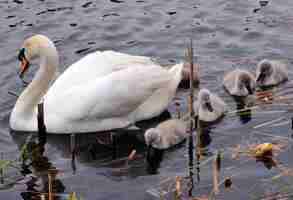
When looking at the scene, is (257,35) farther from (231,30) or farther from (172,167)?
(172,167)

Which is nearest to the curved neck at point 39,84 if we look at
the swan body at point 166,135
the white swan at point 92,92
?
the white swan at point 92,92

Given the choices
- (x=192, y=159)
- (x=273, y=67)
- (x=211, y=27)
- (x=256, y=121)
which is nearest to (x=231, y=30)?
(x=211, y=27)

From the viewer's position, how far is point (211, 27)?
458 inches

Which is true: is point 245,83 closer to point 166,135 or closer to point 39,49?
point 166,135

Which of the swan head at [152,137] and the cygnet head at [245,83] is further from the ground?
the cygnet head at [245,83]

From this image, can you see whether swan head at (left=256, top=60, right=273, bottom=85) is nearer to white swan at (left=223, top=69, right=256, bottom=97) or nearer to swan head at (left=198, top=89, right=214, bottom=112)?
white swan at (left=223, top=69, right=256, bottom=97)

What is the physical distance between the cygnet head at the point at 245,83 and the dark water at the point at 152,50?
22cm

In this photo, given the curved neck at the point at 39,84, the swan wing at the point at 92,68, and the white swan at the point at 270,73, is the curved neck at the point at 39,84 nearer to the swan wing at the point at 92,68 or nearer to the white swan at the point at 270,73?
the swan wing at the point at 92,68

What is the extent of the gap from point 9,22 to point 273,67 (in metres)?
4.14

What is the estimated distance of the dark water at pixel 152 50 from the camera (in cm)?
805

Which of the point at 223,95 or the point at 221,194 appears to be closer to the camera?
the point at 221,194

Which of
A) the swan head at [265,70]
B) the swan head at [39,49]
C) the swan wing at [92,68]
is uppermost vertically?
the swan head at [39,49]

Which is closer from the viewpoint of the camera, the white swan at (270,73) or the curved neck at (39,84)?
the curved neck at (39,84)

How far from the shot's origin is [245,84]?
32.1 ft
